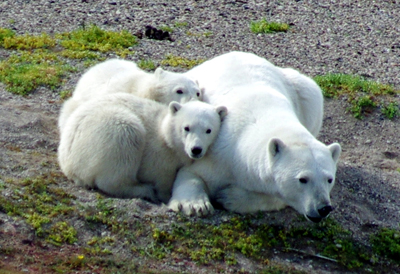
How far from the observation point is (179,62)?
10.7 m

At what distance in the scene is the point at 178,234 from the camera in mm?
6301

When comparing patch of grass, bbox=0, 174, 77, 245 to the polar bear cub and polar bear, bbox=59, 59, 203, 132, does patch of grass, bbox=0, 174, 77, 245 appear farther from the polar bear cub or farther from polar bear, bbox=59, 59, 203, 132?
the polar bear cub

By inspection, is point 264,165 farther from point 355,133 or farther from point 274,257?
point 355,133

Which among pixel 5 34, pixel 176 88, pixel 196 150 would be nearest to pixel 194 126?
pixel 196 150

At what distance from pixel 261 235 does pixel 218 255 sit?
57 cm

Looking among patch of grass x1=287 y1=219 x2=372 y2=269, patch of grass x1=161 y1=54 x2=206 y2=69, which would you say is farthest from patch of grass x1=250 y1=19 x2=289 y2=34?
patch of grass x1=287 y1=219 x2=372 y2=269

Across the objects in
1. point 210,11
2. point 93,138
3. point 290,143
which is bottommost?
point 210,11

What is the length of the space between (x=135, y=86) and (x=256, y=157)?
2.28 meters

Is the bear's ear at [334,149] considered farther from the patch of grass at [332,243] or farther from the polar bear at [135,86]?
the polar bear at [135,86]

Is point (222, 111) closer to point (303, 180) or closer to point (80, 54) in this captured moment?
point (303, 180)

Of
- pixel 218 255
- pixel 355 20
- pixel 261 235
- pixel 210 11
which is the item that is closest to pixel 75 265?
pixel 218 255

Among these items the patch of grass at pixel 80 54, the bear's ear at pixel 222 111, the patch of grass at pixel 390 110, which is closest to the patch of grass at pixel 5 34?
the patch of grass at pixel 80 54

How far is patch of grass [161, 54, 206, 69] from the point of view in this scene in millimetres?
10656

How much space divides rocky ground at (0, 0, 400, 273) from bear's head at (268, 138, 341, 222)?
0.59m
